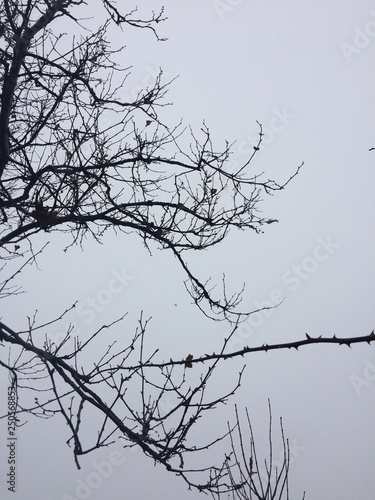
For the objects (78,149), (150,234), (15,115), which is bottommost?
(150,234)

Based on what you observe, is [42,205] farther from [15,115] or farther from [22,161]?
[15,115]

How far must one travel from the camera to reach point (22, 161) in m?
4.91

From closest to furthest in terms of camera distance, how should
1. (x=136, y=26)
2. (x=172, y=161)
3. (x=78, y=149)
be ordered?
1. (x=78, y=149)
2. (x=172, y=161)
3. (x=136, y=26)

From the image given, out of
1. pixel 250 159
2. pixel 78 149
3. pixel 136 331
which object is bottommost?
pixel 136 331

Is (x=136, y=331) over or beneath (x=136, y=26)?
beneath

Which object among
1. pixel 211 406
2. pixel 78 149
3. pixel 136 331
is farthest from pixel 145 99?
pixel 211 406

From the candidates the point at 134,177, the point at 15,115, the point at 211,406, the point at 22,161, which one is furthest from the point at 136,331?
the point at 15,115

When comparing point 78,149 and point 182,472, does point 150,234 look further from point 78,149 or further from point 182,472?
point 182,472

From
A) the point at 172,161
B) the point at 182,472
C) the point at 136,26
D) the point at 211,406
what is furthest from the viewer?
the point at 136,26

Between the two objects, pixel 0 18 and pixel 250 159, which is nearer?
pixel 250 159

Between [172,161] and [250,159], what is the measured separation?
76 centimetres

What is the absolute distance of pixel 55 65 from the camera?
482 centimetres

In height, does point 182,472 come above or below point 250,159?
below

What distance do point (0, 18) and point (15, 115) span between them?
39.6 inches
